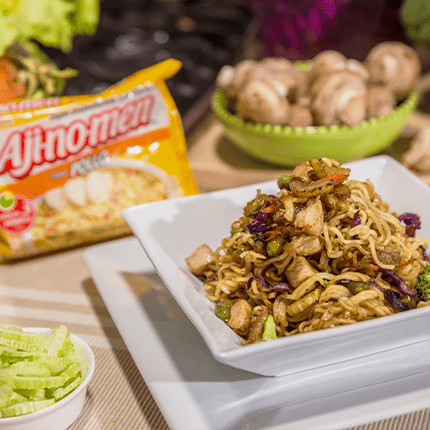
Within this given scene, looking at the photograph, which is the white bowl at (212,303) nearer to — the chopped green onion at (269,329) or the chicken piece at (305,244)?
the chopped green onion at (269,329)

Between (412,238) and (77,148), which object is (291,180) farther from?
(77,148)

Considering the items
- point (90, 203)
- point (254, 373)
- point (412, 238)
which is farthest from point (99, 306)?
point (412, 238)

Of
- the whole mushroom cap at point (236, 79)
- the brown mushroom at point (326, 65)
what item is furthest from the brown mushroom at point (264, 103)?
the brown mushroom at point (326, 65)

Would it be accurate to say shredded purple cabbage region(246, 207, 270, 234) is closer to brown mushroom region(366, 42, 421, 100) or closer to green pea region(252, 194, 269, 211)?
green pea region(252, 194, 269, 211)

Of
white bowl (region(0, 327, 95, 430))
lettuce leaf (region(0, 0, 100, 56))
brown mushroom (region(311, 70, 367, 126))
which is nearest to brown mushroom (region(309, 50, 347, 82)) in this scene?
brown mushroom (region(311, 70, 367, 126))

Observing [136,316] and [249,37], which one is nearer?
[136,316]

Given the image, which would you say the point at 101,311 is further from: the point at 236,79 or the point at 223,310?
the point at 236,79
